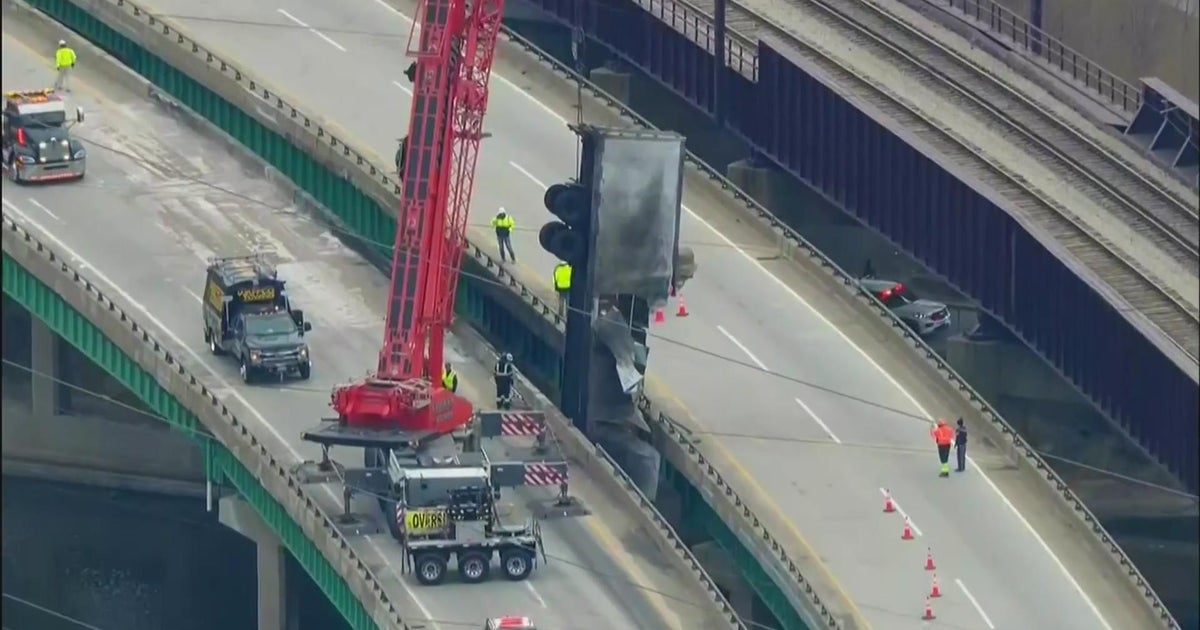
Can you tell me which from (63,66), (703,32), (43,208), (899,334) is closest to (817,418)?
(899,334)

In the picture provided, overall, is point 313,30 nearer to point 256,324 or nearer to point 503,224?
point 503,224

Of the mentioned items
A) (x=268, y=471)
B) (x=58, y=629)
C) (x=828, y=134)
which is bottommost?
(x=58, y=629)

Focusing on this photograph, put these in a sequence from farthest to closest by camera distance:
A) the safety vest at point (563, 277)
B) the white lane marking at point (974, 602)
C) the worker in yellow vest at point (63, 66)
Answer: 1. the worker in yellow vest at point (63, 66)
2. the safety vest at point (563, 277)
3. the white lane marking at point (974, 602)

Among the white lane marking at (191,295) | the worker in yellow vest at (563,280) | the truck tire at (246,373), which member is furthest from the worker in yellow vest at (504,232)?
the truck tire at (246,373)

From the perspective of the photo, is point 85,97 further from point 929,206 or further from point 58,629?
point 929,206

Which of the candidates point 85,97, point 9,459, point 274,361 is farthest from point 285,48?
point 274,361

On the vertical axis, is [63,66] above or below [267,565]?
above

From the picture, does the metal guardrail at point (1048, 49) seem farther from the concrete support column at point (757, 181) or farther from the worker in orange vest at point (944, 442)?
the worker in orange vest at point (944, 442)
